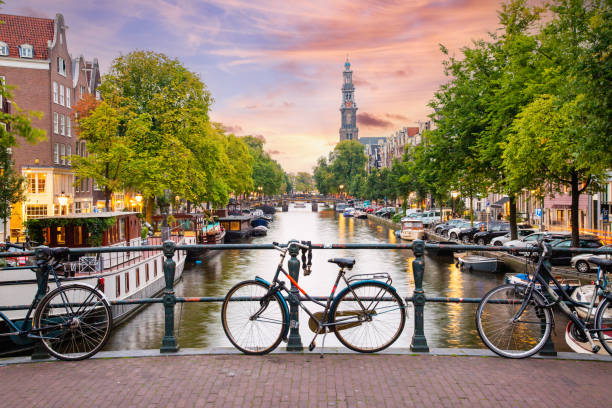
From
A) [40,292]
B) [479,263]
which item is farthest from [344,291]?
[479,263]

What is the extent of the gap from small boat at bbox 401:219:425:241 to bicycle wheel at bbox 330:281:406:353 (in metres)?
48.4

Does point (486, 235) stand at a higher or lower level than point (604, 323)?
lower

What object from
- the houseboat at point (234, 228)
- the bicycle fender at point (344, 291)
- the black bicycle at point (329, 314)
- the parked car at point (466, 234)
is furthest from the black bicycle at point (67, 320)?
the houseboat at point (234, 228)

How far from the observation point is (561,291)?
6750mm

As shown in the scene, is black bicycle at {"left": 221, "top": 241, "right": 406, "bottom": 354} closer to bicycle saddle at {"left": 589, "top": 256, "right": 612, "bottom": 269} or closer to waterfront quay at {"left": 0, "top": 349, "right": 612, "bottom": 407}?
waterfront quay at {"left": 0, "top": 349, "right": 612, "bottom": 407}

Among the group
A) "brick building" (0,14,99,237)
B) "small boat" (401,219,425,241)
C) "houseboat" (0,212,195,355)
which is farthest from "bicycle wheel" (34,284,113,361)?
"small boat" (401,219,425,241)

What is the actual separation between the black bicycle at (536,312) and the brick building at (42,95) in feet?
171

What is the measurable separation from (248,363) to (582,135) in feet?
51.2

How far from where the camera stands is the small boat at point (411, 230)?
5497cm

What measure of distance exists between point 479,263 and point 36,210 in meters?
41.3

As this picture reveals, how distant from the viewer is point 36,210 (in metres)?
54.0

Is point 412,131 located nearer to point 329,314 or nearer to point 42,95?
point 42,95

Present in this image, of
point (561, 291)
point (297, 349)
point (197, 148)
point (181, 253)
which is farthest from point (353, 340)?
point (197, 148)

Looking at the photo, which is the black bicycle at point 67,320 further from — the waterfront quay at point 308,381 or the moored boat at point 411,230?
the moored boat at point 411,230
